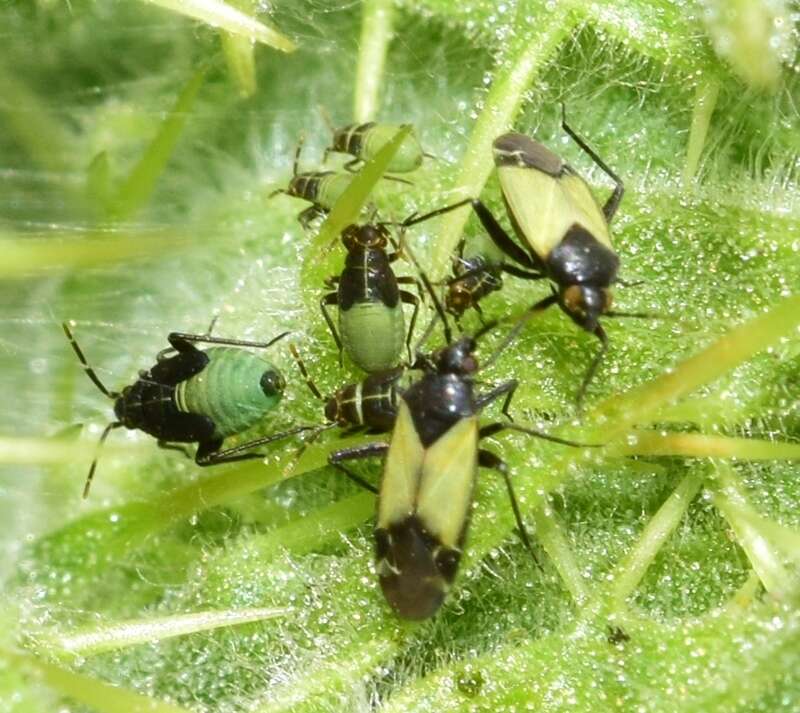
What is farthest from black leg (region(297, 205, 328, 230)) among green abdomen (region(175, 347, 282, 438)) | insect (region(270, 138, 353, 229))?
green abdomen (region(175, 347, 282, 438))

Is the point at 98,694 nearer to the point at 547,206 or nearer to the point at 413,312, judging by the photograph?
the point at 413,312

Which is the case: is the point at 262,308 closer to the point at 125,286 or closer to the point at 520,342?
the point at 125,286

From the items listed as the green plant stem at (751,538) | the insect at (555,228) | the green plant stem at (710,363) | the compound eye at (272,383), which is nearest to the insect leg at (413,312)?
the insect at (555,228)

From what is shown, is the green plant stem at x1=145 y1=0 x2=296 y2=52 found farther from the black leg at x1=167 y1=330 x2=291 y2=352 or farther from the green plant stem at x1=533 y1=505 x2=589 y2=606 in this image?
the green plant stem at x1=533 y1=505 x2=589 y2=606

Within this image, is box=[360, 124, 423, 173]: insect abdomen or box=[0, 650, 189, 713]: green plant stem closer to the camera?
box=[0, 650, 189, 713]: green plant stem

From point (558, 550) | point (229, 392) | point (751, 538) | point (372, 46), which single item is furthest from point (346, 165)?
point (751, 538)

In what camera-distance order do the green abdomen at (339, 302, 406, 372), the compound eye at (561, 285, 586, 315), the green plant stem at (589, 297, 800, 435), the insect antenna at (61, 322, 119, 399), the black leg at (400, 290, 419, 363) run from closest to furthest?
1. the green plant stem at (589, 297, 800, 435)
2. the compound eye at (561, 285, 586, 315)
3. the green abdomen at (339, 302, 406, 372)
4. the black leg at (400, 290, 419, 363)
5. the insect antenna at (61, 322, 119, 399)

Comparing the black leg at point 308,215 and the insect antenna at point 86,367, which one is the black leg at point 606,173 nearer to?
the black leg at point 308,215

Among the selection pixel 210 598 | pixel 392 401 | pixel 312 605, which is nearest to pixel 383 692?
pixel 312 605
